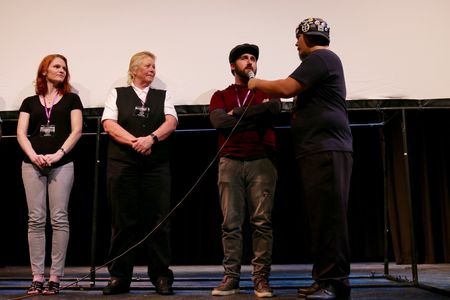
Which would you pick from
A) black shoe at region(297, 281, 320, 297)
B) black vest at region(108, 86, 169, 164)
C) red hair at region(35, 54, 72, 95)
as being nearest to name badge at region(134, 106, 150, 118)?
black vest at region(108, 86, 169, 164)

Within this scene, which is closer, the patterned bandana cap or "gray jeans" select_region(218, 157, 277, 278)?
the patterned bandana cap

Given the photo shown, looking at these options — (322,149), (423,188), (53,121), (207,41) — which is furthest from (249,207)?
(423,188)

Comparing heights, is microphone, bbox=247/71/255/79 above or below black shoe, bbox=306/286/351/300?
above

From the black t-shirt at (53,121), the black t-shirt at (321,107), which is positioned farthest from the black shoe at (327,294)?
the black t-shirt at (53,121)

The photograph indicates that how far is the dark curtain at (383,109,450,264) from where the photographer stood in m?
4.54

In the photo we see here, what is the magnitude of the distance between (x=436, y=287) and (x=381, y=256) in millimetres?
2073

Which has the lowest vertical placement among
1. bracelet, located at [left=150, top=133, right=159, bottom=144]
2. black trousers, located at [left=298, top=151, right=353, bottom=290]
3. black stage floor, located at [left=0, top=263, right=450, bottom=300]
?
black stage floor, located at [left=0, top=263, right=450, bottom=300]

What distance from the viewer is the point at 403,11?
3115mm

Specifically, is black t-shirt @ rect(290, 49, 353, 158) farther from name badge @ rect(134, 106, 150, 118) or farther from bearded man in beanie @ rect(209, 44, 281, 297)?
name badge @ rect(134, 106, 150, 118)

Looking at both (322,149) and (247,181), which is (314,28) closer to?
(322,149)

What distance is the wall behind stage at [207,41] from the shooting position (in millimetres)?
3062

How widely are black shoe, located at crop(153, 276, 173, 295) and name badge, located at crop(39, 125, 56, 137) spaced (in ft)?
3.74

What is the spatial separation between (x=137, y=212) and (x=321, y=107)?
1.30 metres

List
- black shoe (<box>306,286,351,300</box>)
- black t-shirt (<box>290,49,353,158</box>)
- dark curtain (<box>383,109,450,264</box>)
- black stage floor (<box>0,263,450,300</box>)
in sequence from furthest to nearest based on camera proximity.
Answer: dark curtain (<box>383,109,450,264</box>)
black stage floor (<box>0,263,450,300</box>)
black t-shirt (<box>290,49,353,158</box>)
black shoe (<box>306,286,351,300</box>)
